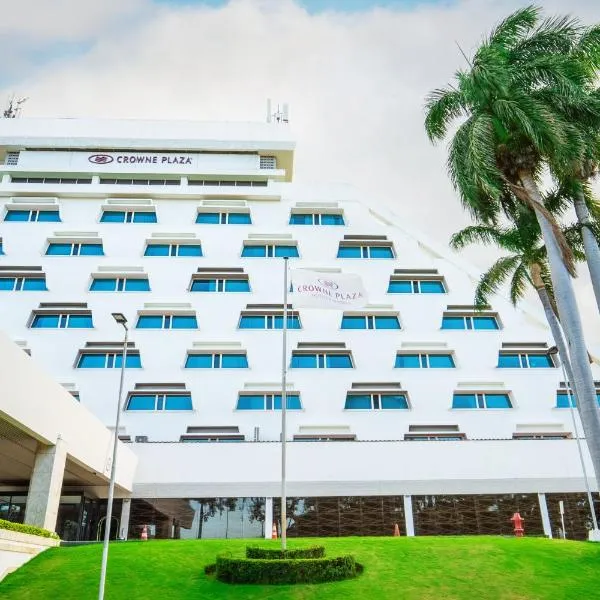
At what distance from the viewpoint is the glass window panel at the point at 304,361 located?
36.0 metres

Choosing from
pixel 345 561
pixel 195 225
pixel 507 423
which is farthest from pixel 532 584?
pixel 195 225

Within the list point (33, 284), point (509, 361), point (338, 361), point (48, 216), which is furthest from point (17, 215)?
point (509, 361)

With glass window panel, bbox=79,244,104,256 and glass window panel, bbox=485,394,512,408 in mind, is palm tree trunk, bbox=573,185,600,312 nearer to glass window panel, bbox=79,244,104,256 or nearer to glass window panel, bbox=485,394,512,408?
glass window panel, bbox=485,394,512,408

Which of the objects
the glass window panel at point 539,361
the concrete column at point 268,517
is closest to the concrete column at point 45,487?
the concrete column at point 268,517

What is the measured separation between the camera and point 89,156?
46.9 meters

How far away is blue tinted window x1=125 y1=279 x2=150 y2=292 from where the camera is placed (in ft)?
130

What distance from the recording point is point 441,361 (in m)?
36.5

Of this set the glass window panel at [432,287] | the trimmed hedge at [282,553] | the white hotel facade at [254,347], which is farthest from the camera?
the glass window panel at [432,287]

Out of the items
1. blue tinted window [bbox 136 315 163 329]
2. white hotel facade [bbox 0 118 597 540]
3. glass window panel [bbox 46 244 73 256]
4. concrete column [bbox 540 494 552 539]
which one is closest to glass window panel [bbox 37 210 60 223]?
white hotel facade [bbox 0 118 597 540]

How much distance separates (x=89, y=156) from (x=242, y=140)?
11.9 metres

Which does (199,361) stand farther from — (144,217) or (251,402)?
(144,217)

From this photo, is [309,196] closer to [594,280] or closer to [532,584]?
[594,280]

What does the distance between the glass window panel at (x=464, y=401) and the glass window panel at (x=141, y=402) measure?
17.1m

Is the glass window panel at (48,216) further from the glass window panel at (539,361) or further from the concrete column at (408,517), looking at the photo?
the glass window panel at (539,361)
